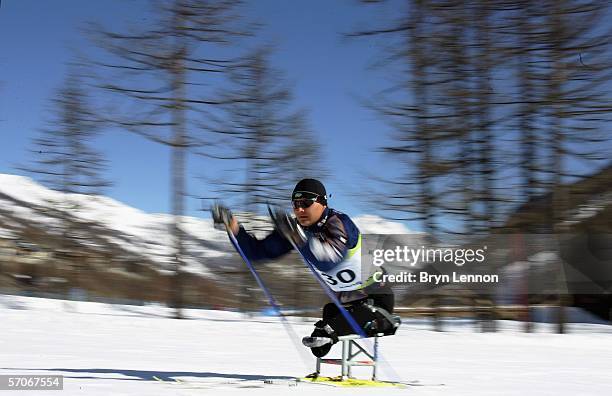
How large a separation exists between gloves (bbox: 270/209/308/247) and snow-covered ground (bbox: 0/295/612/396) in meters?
1.19

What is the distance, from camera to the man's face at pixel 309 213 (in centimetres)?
483

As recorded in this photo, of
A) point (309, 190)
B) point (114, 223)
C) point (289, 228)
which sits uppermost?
point (114, 223)

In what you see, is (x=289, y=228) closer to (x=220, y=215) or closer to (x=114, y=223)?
(x=220, y=215)

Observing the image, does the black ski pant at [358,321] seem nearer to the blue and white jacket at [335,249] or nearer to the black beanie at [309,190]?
the blue and white jacket at [335,249]

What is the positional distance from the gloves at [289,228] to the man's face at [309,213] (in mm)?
155

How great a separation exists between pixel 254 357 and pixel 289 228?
4119 mm

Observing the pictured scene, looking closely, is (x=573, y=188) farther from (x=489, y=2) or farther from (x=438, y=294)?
(x=489, y=2)

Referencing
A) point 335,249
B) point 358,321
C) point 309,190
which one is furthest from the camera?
point 358,321

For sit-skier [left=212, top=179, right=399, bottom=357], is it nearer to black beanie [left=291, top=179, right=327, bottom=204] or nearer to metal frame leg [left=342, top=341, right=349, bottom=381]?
black beanie [left=291, top=179, right=327, bottom=204]

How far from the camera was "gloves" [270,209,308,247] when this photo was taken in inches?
182

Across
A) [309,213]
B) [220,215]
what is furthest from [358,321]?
[220,215]

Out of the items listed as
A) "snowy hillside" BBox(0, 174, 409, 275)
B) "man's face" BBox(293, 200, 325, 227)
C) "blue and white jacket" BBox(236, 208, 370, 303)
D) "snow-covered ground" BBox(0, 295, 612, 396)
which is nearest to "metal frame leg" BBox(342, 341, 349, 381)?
"snow-covered ground" BBox(0, 295, 612, 396)

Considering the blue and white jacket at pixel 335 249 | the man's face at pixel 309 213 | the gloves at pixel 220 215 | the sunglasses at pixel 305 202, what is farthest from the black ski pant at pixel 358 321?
the gloves at pixel 220 215

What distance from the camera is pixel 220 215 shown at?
5.05 m
